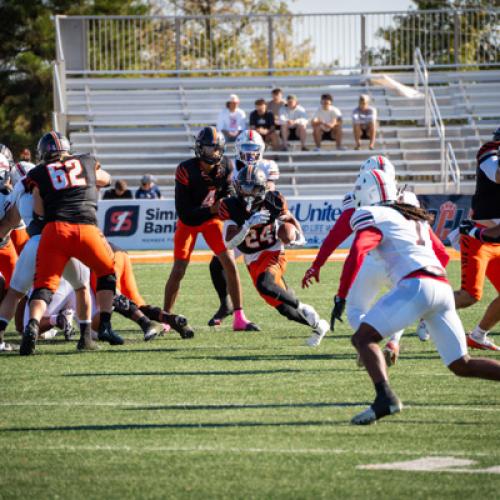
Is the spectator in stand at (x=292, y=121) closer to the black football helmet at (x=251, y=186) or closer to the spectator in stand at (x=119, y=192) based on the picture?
the spectator in stand at (x=119, y=192)

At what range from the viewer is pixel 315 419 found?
6.47 meters

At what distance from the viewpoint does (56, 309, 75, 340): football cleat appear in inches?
399

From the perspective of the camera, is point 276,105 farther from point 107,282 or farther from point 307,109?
point 107,282

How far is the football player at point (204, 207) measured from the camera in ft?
34.8

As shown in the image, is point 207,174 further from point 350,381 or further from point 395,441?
point 395,441

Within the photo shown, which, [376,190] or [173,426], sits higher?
[376,190]

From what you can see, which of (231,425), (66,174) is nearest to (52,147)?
(66,174)

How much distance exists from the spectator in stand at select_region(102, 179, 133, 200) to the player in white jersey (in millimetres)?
15819

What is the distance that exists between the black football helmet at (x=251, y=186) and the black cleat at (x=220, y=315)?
1485 millimetres

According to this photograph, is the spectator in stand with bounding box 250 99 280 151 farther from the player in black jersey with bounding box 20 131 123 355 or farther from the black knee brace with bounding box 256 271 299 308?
the player in black jersey with bounding box 20 131 123 355

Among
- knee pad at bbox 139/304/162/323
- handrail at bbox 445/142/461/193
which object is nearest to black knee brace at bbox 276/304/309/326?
knee pad at bbox 139/304/162/323

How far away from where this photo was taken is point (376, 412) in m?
6.16

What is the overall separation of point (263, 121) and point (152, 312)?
1439 centimetres

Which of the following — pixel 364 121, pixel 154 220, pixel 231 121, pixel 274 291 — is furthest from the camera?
pixel 364 121
